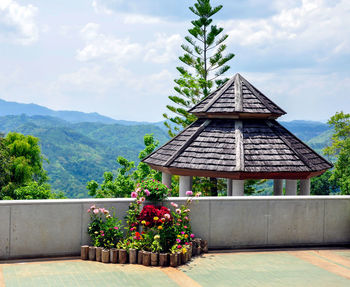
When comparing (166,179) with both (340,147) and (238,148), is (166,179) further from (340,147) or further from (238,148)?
(340,147)

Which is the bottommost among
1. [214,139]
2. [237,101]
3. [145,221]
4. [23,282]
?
[23,282]

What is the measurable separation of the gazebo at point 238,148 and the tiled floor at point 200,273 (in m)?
3.55

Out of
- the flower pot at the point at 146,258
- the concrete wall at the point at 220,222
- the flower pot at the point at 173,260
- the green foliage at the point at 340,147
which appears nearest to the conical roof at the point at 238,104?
the concrete wall at the point at 220,222

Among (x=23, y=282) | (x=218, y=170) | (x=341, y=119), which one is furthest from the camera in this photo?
(x=341, y=119)

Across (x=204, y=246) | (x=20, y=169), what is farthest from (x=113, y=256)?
(x=20, y=169)

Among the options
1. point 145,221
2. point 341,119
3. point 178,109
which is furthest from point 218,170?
point 341,119

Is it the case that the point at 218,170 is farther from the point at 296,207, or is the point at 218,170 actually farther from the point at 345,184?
the point at 345,184

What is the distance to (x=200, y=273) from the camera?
9000mm

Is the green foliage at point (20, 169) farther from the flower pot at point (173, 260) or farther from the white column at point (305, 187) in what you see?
the flower pot at point (173, 260)

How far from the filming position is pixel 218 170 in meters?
13.3

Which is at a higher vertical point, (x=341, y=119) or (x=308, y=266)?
(x=341, y=119)

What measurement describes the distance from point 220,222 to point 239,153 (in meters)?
3.37

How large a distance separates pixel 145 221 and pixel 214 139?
5.16 metres

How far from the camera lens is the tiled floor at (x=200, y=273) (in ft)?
27.4
